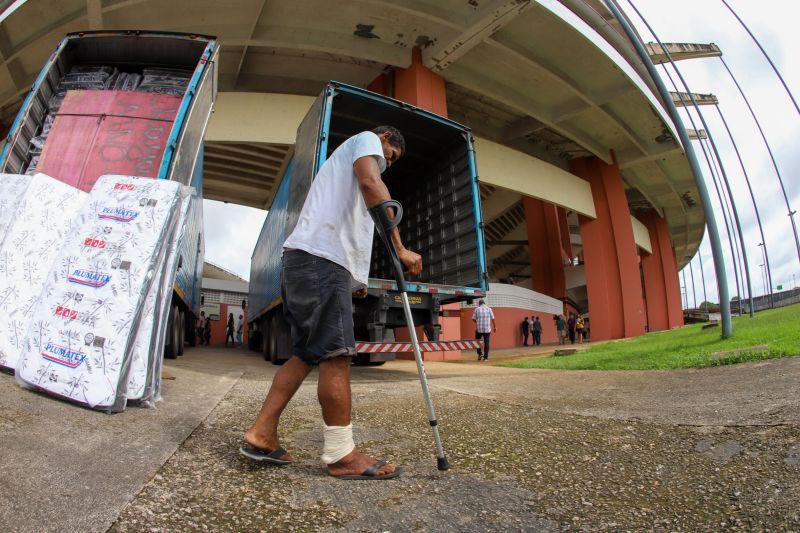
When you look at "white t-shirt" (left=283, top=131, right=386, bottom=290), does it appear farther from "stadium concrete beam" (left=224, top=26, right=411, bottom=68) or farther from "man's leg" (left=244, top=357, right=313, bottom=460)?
"stadium concrete beam" (left=224, top=26, right=411, bottom=68)

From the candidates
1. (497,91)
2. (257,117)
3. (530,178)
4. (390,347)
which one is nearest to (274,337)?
(390,347)

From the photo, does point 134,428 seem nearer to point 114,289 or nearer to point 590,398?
point 114,289

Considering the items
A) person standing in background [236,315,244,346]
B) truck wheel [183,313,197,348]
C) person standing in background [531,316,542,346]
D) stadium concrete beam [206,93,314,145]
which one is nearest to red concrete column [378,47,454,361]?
stadium concrete beam [206,93,314,145]

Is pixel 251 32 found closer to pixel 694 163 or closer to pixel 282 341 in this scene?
pixel 282 341

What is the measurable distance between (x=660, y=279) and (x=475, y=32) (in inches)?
869

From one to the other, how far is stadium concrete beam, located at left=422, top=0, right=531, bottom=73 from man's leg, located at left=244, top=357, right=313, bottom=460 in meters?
10.6

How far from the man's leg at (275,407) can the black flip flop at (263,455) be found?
0.02 metres

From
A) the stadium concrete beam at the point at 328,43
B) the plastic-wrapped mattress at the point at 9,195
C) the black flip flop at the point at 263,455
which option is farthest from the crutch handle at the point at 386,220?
the stadium concrete beam at the point at 328,43

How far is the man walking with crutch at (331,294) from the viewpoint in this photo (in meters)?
2.03

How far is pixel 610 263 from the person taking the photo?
1711cm

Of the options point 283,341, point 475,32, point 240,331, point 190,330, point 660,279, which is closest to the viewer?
point 283,341

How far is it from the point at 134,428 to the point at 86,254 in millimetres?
1284

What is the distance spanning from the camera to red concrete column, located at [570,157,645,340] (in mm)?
16578

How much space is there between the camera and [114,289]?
2.75 m
